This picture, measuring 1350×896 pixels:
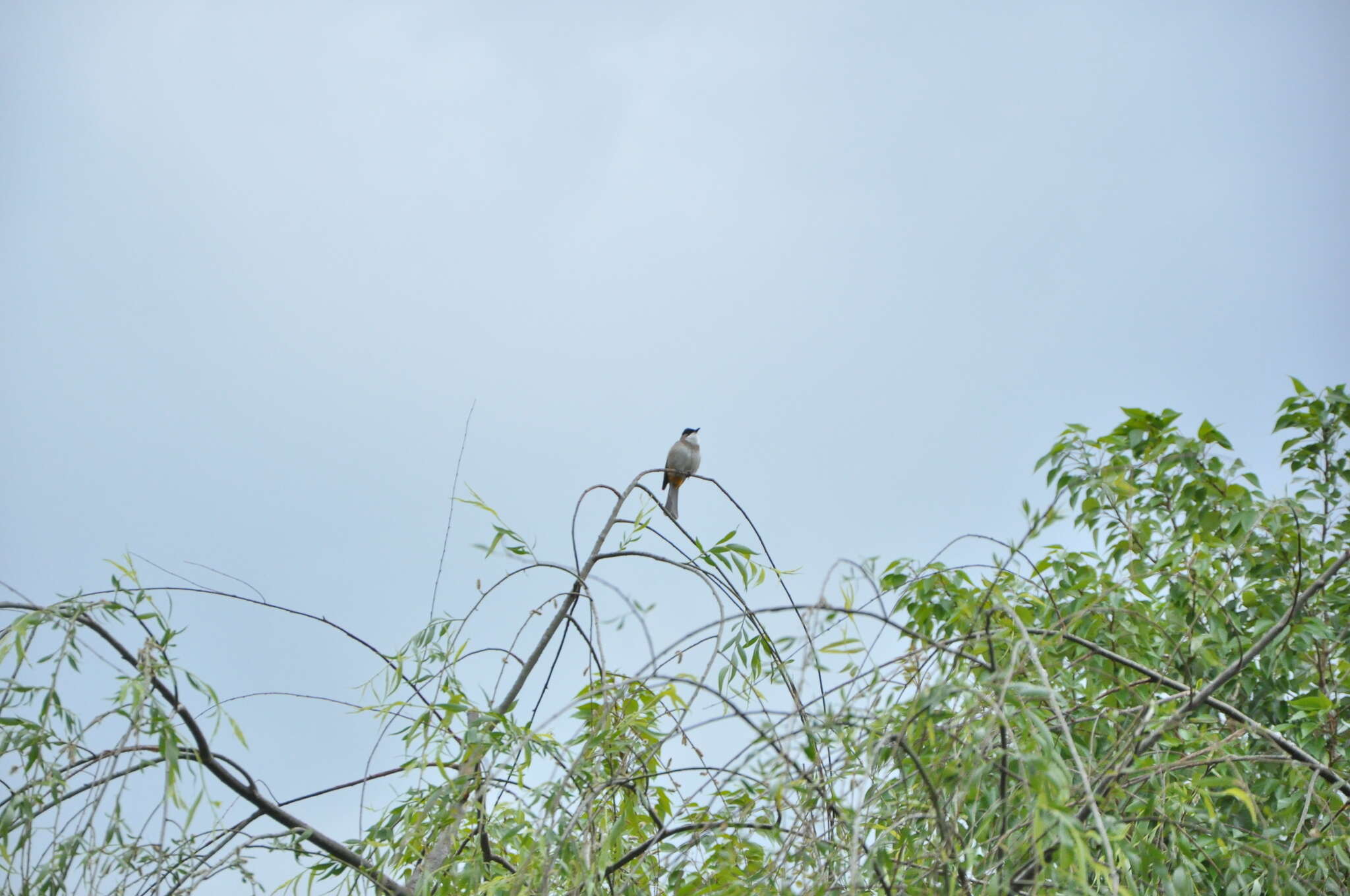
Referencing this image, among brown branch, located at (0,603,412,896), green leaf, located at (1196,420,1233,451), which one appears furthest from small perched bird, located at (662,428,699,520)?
brown branch, located at (0,603,412,896)

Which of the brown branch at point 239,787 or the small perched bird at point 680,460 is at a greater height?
the small perched bird at point 680,460

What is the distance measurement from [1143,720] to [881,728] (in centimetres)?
42

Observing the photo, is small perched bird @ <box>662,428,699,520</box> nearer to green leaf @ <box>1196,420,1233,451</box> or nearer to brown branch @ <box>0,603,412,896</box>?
green leaf @ <box>1196,420,1233,451</box>

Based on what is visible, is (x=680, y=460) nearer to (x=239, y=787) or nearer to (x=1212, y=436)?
(x=1212, y=436)

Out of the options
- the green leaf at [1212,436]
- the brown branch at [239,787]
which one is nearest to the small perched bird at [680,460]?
the green leaf at [1212,436]

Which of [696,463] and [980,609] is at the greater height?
[696,463]

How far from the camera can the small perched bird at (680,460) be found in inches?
271

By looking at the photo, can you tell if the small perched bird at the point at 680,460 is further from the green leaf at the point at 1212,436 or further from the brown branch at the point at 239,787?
the brown branch at the point at 239,787

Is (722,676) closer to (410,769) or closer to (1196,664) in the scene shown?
(410,769)

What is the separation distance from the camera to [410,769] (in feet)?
7.18

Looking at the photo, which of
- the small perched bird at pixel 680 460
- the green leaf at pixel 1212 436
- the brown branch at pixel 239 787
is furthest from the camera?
the small perched bird at pixel 680 460

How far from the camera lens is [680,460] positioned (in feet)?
24.2

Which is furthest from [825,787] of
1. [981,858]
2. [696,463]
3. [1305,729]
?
[696,463]

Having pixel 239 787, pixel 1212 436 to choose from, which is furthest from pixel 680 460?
pixel 239 787
